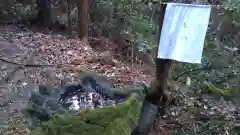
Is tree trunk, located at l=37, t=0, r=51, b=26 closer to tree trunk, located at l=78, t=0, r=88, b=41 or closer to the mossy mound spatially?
tree trunk, located at l=78, t=0, r=88, b=41

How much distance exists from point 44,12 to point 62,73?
3.38 m

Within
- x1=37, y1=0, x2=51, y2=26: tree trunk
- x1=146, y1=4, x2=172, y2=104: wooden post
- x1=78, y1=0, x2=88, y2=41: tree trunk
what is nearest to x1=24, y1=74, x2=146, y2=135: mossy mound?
x1=146, y1=4, x2=172, y2=104: wooden post

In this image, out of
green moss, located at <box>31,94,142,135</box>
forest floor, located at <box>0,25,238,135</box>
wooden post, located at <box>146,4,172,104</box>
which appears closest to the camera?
green moss, located at <box>31,94,142,135</box>

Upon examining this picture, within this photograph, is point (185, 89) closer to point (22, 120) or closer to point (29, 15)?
point (22, 120)

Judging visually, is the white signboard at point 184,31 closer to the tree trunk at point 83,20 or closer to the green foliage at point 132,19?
the green foliage at point 132,19

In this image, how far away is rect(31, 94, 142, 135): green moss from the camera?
8.54 feet

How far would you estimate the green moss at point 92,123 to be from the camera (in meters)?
2.60

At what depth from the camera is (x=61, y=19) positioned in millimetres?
8141

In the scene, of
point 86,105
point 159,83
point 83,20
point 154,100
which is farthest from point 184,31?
point 83,20

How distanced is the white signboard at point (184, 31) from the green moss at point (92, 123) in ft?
2.24

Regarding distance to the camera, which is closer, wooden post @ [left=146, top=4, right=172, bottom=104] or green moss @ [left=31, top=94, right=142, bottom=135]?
green moss @ [left=31, top=94, right=142, bottom=135]

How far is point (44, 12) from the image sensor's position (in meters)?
7.72

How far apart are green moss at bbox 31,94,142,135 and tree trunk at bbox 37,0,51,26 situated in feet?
17.7

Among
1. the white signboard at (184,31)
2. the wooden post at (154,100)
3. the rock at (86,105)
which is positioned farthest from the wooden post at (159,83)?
the white signboard at (184,31)
